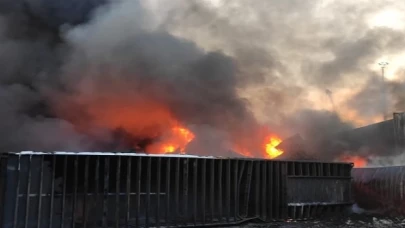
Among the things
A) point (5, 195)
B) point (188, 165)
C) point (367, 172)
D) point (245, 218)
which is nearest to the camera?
point (5, 195)

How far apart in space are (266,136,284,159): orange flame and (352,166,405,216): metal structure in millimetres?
9858

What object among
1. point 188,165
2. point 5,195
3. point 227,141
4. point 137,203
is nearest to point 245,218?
point 188,165

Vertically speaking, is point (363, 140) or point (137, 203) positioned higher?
point (363, 140)

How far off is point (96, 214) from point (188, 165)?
386 centimetres

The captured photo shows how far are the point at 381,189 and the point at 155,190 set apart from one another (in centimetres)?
1209

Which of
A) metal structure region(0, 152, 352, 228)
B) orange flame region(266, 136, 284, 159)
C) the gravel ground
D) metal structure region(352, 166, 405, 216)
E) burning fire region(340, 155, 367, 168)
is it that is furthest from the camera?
Result: orange flame region(266, 136, 284, 159)

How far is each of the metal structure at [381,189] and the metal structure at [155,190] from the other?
219 cm

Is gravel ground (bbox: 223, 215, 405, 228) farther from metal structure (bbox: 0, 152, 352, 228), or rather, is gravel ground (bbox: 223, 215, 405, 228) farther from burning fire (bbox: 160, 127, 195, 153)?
burning fire (bbox: 160, 127, 195, 153)

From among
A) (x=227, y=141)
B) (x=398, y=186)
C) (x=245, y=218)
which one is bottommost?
(x=245, y=218)

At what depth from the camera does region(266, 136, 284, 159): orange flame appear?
3322 centimetres

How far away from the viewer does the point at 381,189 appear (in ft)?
71.3

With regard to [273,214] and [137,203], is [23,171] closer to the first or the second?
[137,203]

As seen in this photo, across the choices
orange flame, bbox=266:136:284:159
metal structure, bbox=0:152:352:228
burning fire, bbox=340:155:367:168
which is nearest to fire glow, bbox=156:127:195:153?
orange flame, bbox=266:136:284:159

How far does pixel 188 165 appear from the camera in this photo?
16.7 m
